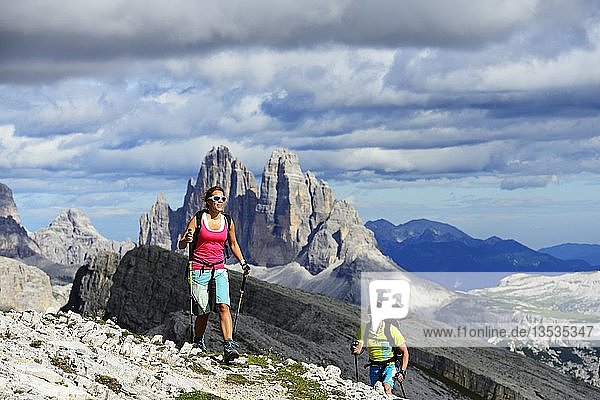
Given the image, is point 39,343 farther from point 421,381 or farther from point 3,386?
point 421,381

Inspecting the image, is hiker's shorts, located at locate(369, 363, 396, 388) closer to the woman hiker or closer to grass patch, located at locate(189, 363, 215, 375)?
the woman hiker

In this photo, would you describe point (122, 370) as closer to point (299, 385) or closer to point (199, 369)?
point (199, 369)

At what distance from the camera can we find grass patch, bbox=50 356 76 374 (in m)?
18.7

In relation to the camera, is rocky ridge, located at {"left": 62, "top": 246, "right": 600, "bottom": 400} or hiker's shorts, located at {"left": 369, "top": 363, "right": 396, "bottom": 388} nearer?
hiker's shorts, located at {"left": 369, "top": 363, "right": 396, "bottom": 388}

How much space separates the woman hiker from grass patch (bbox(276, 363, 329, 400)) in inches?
58.8

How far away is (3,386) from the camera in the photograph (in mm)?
15680

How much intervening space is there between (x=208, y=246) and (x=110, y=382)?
644cm

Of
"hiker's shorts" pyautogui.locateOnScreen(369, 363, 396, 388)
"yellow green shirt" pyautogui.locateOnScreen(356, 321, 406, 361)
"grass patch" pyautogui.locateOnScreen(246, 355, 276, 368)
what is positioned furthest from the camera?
"grass patch" pyautogui.locateOnScreen(246, 355, 276, 368)

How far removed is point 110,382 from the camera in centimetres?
1862

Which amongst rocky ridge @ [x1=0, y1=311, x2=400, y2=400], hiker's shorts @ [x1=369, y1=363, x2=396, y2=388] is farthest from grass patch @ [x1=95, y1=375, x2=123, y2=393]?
hiker's shorts @ [x1=369, y1=363, x2=396, y2=388]

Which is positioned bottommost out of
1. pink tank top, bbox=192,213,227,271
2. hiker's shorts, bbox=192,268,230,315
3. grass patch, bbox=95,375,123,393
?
grass patch, bbox=95,375,123,393

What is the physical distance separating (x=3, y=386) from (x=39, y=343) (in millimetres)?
5584

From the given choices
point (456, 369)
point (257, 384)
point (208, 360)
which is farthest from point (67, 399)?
point (456, 369)

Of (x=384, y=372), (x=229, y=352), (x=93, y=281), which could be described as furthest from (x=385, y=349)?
(x=93, y=281)
